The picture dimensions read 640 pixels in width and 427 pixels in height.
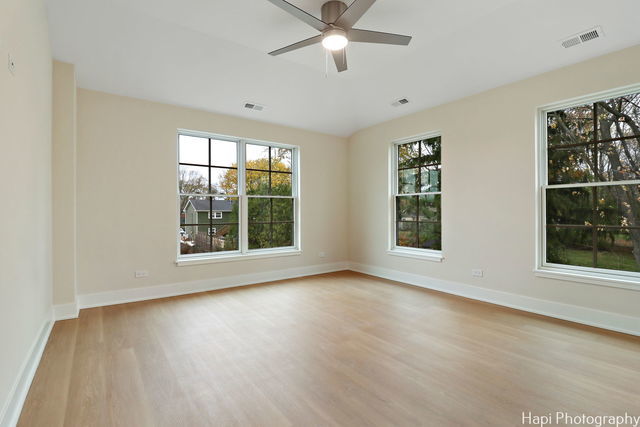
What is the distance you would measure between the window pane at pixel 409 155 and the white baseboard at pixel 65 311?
5049 mm

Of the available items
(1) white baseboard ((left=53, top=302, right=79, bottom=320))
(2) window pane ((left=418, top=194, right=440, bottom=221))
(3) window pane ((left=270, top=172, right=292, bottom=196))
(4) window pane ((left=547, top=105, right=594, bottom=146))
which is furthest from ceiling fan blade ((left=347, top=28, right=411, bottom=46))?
(1) white baseboard ((left=53, top=302, right=79, bottom=320))

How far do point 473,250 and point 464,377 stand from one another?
2.44m

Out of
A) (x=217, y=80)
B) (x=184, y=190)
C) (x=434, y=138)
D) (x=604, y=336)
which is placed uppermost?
(x=217, y=80)

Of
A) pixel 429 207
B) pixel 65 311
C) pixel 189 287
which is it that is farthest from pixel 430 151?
pixel 65 311

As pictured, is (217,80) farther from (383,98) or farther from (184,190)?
(383,98)

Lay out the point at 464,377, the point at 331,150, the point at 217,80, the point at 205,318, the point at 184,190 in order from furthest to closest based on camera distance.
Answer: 1. the point at 331,150
2. the point at 184,190
3. the point at 217,80
4. the point at 205,318
5. the point at 464,377

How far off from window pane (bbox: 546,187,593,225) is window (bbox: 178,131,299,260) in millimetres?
3842

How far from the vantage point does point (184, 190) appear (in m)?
4.67

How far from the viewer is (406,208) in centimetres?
536

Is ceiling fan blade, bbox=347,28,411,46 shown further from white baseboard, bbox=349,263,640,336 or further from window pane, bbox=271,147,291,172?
white baseboard, bbox=349,263,640,336

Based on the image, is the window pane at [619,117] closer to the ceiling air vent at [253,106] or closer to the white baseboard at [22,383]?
the ceiling air vent at [253,106]

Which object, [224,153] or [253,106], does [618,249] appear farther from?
[224,153]

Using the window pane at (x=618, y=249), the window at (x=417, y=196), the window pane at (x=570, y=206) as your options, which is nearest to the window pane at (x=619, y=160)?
the window pane at (x=570, y=206)

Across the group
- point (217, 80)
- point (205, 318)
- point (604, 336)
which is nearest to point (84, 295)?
point (205, 318)
